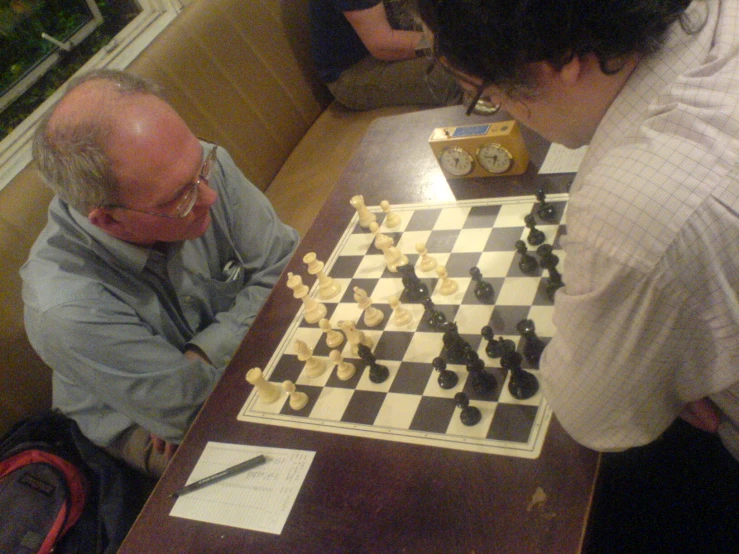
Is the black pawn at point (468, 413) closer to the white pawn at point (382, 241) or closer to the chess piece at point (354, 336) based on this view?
the chess piece at point (354, 336)

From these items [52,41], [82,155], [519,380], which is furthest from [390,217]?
[52,41]

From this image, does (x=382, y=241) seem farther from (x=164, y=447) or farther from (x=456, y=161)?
(x=164, y=447)

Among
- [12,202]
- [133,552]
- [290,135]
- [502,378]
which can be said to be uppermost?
[12,202]

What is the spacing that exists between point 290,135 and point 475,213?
202 cm

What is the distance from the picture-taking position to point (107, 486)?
6.18 ft

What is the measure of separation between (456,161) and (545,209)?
0.35 metres

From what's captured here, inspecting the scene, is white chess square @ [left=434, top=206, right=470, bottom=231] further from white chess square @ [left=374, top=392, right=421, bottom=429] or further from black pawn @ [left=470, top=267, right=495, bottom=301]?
white chess square @ [left=374, top=392, right=421, bottom=429]

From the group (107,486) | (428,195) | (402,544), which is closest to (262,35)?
(428,195)

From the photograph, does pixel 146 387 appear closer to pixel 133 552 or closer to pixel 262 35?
pixel 133 552

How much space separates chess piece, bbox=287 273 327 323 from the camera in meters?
1.65

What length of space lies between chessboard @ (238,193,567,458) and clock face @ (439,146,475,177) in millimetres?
134

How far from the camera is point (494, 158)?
1729mm

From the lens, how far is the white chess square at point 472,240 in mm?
1618

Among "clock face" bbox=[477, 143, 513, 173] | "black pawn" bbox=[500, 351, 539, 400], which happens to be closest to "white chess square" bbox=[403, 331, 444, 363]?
"black pawn" bbox=[500, 351, 539, 400]
